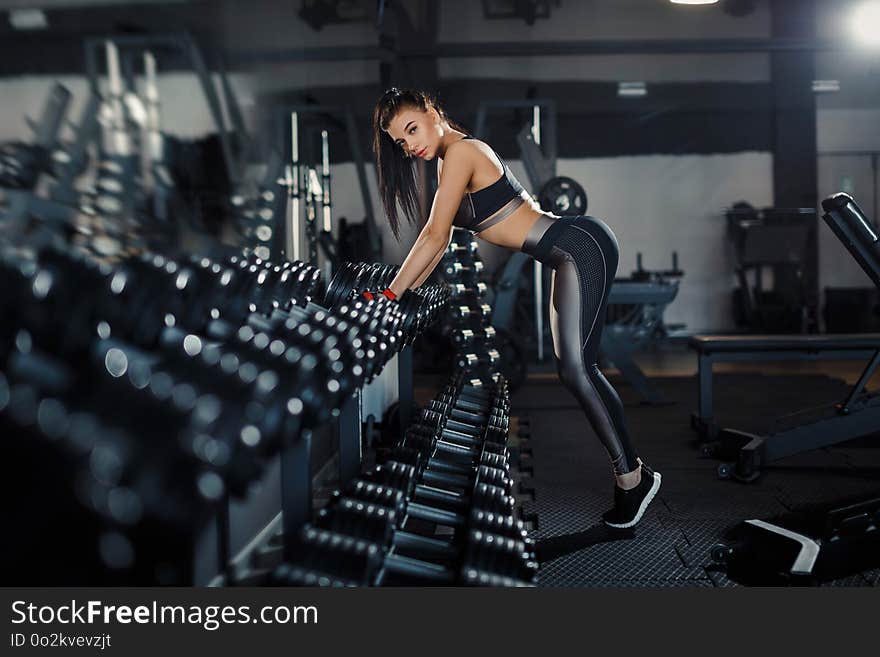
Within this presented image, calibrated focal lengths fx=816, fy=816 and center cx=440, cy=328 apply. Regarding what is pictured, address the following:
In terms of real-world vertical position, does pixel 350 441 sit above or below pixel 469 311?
below

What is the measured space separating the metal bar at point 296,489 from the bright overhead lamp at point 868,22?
8.53 meters

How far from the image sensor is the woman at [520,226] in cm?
208

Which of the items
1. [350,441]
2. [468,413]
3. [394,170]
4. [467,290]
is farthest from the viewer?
[467,290]

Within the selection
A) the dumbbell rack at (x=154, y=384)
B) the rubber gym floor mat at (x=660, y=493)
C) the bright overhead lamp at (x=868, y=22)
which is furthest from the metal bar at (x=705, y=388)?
the bright overhead lamp at (x=868, y=22)

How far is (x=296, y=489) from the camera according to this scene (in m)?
1.40

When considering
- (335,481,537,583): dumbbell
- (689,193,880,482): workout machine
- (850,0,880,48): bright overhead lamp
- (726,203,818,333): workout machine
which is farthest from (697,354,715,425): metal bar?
(850,0,880,48): bright overhead lamp

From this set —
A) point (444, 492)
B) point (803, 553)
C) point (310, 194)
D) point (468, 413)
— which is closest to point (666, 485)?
point (468, 413)

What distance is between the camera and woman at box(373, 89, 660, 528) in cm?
208

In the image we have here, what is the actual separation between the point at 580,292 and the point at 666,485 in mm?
1119

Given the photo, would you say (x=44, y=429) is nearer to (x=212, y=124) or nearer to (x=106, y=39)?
(x=106, y=39)

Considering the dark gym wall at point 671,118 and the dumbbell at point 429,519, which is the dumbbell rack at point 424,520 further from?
the dark gym wall at point 671,118

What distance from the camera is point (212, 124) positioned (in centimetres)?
250

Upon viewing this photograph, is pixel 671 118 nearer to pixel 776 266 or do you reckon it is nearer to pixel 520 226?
pixel 776 266

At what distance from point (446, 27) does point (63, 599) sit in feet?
27.9
